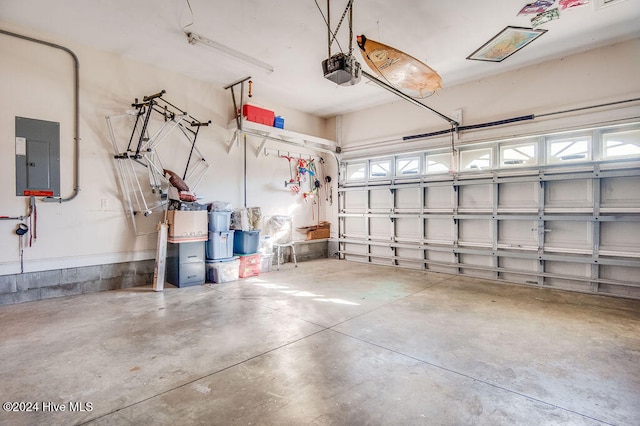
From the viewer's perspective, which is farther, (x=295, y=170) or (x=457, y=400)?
(x=295, y=170)

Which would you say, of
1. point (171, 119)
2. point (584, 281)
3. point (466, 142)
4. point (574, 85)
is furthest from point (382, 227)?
point (171, 119)

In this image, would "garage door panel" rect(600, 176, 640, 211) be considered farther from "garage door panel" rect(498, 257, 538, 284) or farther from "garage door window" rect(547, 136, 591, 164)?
"garage door panel" rect(498, 257, 538, 284)

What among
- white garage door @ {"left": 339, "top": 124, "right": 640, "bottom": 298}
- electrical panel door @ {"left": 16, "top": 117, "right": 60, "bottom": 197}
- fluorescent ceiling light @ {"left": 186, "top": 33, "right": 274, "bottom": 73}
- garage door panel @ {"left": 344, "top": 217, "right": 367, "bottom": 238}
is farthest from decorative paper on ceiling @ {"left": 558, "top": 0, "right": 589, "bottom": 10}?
A: electrical panel door @ {"left": 16, "top": 117, "right": 60, "bottom": 197}

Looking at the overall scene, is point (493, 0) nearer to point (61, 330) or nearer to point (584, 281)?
point (584, 281)

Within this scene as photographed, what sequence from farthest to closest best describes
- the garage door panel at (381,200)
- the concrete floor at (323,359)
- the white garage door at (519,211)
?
the garage door panel at (381,200), the white garage door at (519,211), the concrete floor at (323,359)

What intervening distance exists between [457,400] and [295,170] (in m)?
5.72

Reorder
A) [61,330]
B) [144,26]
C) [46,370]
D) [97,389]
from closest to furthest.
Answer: [97,389]
[46,370]
[61,330]
[144,26]

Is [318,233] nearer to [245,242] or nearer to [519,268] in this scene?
[245,242]

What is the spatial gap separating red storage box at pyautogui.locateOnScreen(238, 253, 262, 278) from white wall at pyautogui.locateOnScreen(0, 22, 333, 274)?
1298 mm

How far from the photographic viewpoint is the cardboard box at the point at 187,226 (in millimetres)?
4434

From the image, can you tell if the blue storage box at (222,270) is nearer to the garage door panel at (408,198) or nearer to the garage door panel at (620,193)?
the garage door panel at (408,198)

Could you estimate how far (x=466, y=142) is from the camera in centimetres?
543

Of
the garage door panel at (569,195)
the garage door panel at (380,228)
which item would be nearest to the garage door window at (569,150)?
the garage door panel at (569,195)

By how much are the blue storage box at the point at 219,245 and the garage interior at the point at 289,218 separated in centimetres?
4
